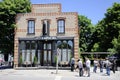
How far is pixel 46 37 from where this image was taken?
42.6 metres

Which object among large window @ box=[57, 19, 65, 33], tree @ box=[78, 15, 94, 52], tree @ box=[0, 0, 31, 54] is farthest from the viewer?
tree @ box=[78, 15, 94, 52]

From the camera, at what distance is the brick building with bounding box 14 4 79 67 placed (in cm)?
4256

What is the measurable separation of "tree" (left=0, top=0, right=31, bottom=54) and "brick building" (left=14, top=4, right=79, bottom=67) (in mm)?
1665

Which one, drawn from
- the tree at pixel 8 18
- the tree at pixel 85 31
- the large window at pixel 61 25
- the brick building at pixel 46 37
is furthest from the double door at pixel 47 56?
the tree at pixel 85 31

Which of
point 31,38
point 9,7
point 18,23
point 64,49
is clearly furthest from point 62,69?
point 9,7

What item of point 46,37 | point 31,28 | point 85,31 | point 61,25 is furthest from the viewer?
point 85,31

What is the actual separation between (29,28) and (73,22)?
620 centimetres

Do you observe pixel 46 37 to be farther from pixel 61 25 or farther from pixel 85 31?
pixel 85 31

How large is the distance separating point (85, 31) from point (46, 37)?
33.2 m

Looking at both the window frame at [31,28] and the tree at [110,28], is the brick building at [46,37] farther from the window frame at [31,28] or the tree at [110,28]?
the tree at [110,28]

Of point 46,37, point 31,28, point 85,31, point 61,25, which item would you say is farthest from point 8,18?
point 85,31

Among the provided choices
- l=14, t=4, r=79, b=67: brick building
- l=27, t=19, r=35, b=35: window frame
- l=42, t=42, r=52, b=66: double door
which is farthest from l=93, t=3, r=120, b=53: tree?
l=27, t=19, r=35, b=35: window frame

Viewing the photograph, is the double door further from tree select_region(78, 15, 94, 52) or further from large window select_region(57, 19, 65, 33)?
tree select_region(78, 15, 94, 52)

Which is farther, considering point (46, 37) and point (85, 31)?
point (85, 31)
